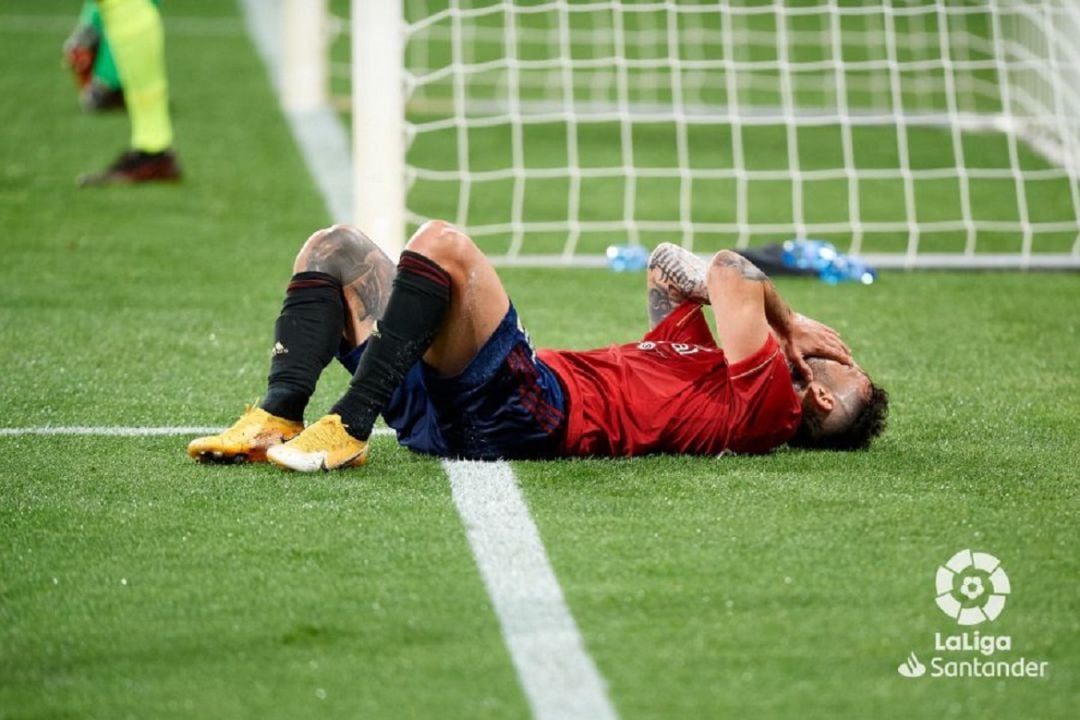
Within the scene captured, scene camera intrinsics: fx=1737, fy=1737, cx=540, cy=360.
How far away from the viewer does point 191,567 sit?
3.76 metres

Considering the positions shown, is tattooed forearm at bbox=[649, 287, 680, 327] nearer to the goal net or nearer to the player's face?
the player's face

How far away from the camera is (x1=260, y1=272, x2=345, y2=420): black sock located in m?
4.53

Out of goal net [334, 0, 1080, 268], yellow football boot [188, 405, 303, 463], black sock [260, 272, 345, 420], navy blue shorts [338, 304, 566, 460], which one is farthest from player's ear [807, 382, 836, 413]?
goal net [334, 0, 1080, 268]

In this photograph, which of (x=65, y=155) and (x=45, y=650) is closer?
(x=45, y=650)

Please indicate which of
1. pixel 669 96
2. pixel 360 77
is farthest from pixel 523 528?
pixel 669 96

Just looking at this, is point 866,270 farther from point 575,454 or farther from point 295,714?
point 295,714

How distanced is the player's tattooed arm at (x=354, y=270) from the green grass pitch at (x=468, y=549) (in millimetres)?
399

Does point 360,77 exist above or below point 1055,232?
above

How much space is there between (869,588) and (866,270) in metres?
3.56

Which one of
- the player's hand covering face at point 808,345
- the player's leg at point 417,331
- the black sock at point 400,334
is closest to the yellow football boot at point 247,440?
the player's leg at point 417,331

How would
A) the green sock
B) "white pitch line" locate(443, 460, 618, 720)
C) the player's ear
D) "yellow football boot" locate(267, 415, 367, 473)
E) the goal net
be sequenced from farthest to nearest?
the green sock
the goal net
the player's ear
"yellow football boot" locate(267, 415, 367, 473)
"white pitch line" locate(443, 460, 618, 720)

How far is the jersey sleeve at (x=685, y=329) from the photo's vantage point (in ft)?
15.6

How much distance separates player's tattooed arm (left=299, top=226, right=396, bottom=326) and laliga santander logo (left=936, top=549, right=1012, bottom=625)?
5.59 feet

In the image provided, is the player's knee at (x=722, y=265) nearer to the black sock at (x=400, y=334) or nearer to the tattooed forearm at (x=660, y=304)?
the tattooed forearm at (x=660, y=304)
